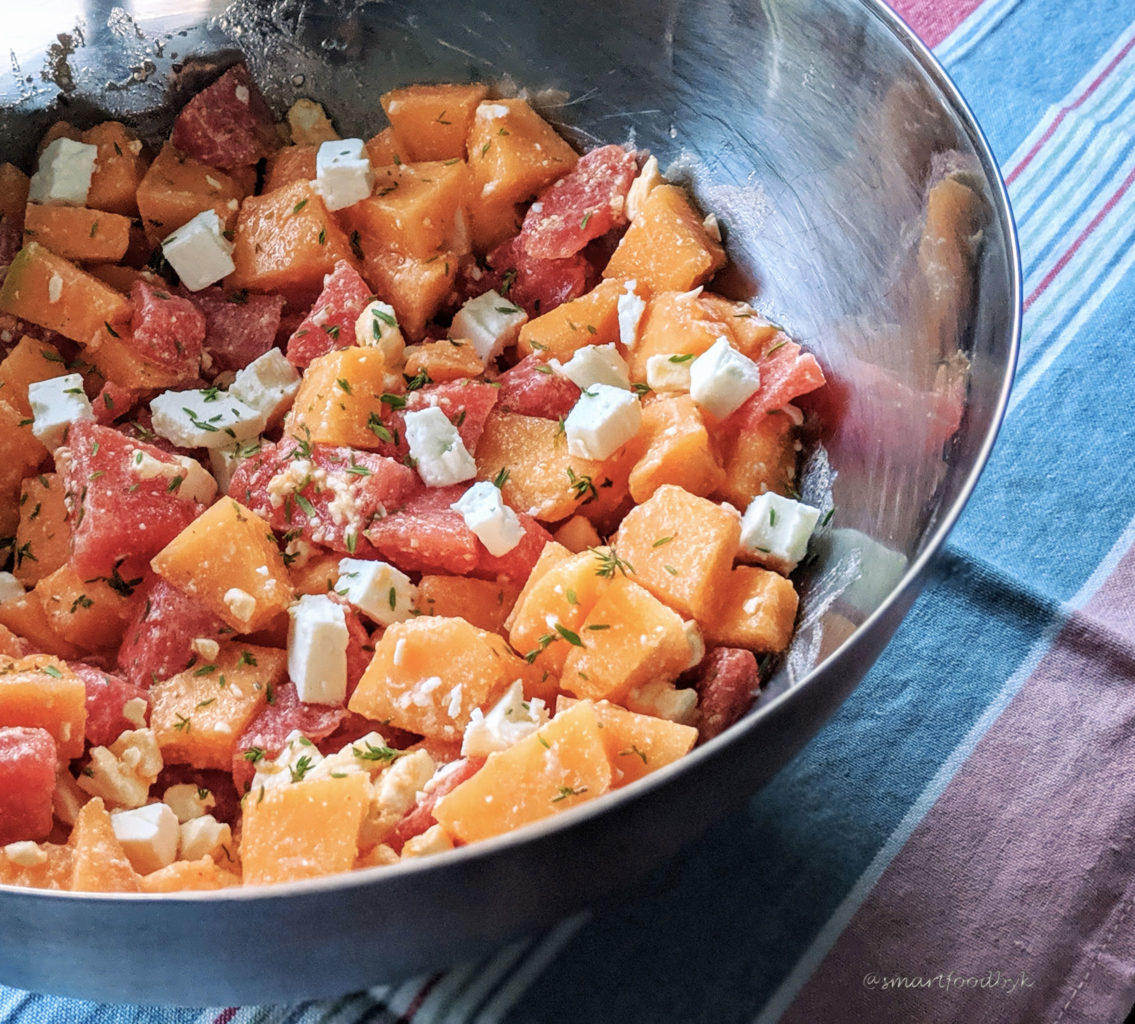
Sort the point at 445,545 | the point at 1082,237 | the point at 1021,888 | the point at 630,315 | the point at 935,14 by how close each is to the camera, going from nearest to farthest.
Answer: the point at 1021,888, the point at 445,545, the point at 630,315, the point at 1082,237, the point at 935,14

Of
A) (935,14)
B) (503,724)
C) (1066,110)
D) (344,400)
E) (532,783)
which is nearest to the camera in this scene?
(532,783)

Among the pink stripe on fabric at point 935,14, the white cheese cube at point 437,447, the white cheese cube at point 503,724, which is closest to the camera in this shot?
the white cheese cube at point 503,724

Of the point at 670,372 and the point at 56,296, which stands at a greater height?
the point at 670,372

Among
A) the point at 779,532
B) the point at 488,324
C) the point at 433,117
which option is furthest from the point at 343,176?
the point at 779,532

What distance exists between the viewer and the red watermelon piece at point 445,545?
180 cm

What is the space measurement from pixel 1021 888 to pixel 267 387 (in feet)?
4.97

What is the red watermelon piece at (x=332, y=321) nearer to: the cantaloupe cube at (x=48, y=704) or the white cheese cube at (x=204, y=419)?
the white cheese cube at (x=204, y=419)

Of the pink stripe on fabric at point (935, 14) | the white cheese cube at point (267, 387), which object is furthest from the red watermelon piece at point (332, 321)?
the pink stripe on fabric at point (935, 14)

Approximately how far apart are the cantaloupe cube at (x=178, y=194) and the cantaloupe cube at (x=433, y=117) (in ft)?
1.19

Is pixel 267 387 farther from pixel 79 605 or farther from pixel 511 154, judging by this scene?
pixel 511 154

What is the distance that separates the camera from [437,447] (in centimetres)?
190

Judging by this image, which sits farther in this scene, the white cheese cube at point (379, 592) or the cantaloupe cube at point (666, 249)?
the cantaloupe cube at point (666, 249)

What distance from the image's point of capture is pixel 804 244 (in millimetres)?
2041

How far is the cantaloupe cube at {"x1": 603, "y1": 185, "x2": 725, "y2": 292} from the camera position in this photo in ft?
6.73
